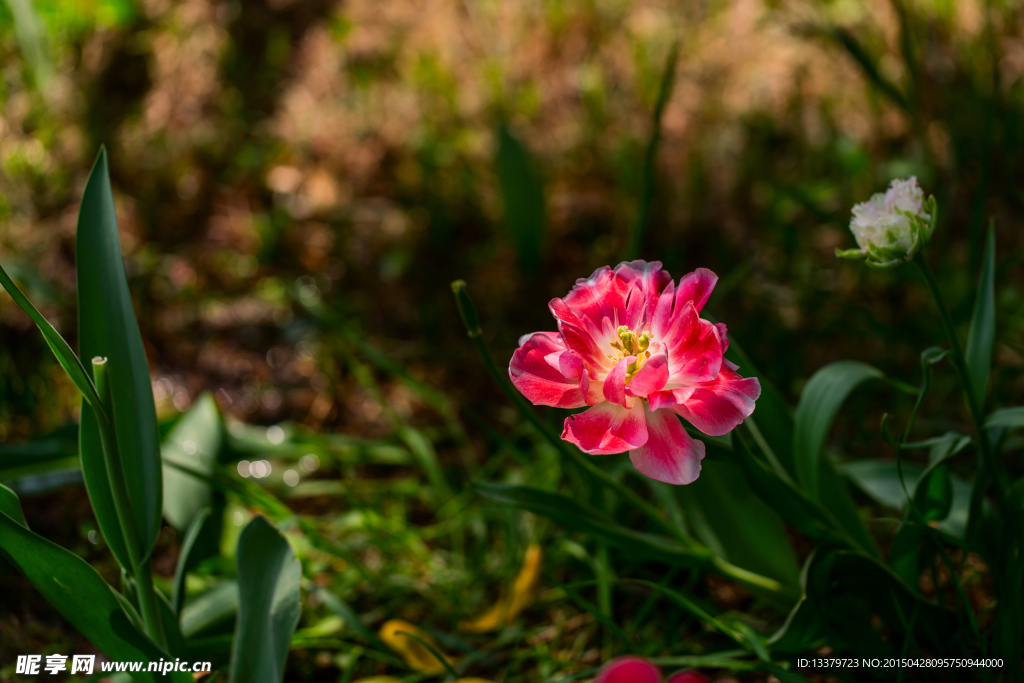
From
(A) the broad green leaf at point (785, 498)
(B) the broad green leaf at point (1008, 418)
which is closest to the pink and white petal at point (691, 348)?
(A) the broad green leaf at point (785, 498)

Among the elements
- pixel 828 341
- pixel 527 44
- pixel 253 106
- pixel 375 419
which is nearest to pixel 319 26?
pixel 253 106

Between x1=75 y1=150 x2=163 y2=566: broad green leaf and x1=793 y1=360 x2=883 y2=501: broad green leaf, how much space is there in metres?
0.74

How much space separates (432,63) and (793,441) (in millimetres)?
1807

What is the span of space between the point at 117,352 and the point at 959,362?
35.2 inches

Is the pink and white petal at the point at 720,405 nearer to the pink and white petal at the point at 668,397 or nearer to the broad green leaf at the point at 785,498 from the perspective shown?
the pink and white petal at the point at 668,397

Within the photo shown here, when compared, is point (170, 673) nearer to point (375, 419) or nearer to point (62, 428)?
point (62, 428)

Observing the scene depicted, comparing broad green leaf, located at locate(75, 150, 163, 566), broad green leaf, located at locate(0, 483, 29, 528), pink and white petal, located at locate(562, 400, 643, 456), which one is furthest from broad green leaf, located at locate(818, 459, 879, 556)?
broad green leaf, located at locate(0, 483, 29, 528)

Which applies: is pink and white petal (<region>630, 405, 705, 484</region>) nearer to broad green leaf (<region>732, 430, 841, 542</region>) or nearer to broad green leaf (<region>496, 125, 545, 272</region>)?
broad green leaf (<region>732, 430, 841, 542</region>)

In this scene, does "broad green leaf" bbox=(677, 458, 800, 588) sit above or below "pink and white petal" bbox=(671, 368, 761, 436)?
below

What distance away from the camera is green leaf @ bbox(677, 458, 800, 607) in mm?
964

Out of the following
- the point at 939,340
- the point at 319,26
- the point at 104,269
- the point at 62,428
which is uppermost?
the point at 319,26

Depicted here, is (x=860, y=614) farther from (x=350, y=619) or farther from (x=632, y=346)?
(x=350, y=619)

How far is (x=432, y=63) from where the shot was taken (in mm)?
2289

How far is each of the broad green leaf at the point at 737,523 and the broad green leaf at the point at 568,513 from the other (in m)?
0.13
